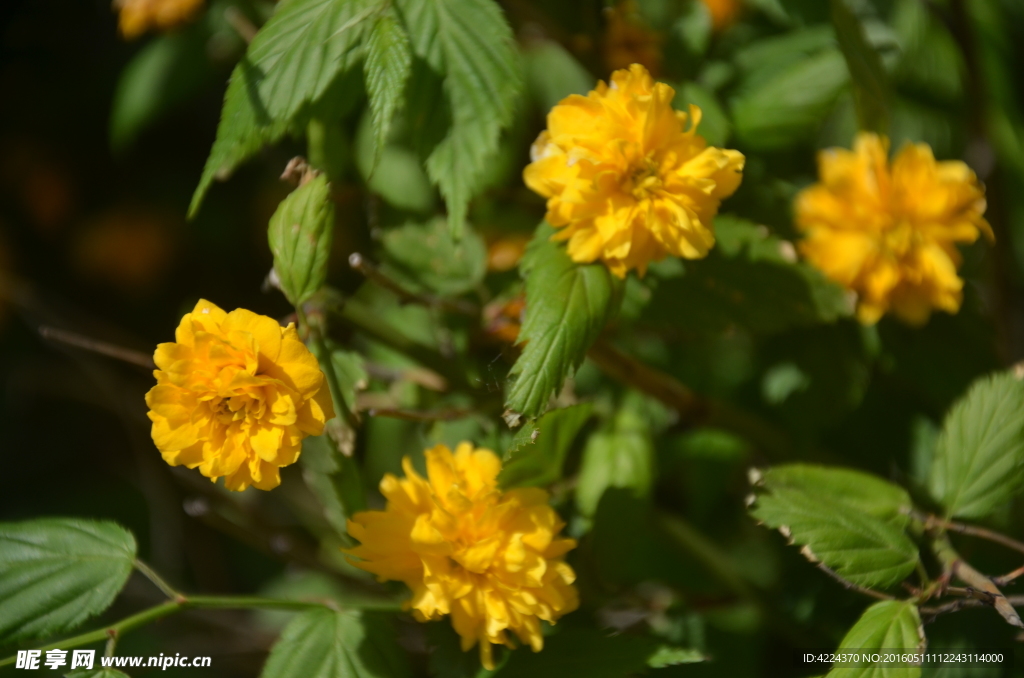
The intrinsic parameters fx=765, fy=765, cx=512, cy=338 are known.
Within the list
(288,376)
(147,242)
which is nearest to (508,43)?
(288,376)

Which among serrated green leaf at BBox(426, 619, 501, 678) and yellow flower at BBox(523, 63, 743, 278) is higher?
yellow flower at BBox(523, 63, 743, 278)

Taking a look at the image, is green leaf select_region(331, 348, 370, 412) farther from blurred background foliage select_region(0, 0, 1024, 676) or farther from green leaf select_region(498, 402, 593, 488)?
green leaf select_region(498, 402, 593, 488)

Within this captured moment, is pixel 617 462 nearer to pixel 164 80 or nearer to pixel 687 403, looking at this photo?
pixel 687 403

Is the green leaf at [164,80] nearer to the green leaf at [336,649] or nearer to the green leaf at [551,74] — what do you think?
the green leaf at [551,74]

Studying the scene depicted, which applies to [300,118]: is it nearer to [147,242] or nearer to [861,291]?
[861,291]

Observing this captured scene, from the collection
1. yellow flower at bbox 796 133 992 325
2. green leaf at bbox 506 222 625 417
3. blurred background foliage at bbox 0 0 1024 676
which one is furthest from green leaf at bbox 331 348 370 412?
yellow flower at bbox 796 133 992 325

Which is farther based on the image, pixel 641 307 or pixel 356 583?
pixel 356 583
